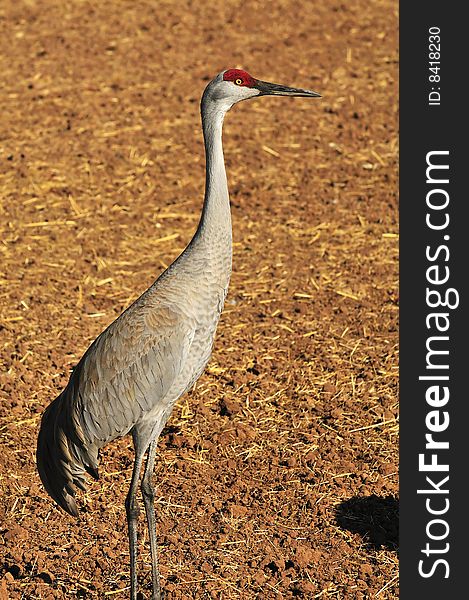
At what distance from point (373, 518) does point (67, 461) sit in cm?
173

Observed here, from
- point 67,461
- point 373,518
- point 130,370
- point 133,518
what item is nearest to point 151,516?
point 133,518

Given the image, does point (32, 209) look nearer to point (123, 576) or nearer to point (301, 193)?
point (301, 193)

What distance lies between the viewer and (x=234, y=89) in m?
5.08

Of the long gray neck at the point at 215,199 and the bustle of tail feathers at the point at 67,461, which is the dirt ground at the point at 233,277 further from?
the long gray neck at the point at 215,199

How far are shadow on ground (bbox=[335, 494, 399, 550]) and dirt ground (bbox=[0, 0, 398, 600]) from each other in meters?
0.01

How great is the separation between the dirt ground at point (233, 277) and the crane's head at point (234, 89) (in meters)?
2.18

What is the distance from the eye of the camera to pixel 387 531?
18.0 ft

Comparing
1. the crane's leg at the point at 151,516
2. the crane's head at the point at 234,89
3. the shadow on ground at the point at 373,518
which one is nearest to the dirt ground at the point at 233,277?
the shadow on ground at the point at 373,518

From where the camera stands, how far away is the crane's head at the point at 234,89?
5.06 metres

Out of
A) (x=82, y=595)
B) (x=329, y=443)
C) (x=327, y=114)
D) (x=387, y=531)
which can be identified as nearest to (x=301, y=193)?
(x=327, y=114)

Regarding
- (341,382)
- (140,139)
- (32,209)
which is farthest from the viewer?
(140,139)

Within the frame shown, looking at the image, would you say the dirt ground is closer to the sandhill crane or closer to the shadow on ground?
the shadow on ground

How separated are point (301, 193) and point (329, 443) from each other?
3632mm

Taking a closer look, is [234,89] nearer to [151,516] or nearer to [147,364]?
[147,364]
